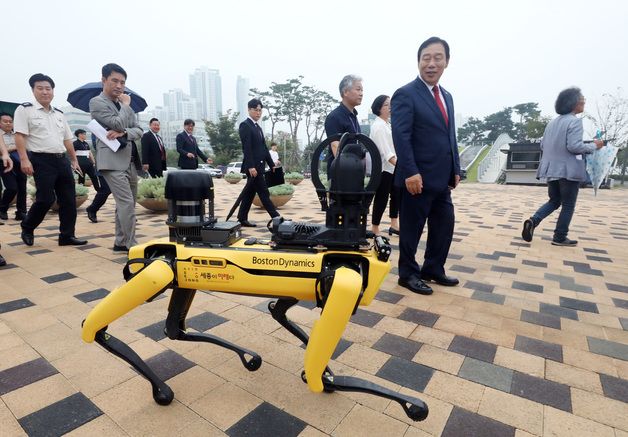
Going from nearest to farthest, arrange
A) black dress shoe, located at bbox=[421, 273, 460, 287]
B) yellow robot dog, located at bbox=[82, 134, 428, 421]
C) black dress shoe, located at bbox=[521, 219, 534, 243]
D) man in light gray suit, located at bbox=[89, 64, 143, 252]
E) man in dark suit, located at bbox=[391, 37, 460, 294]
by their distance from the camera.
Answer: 1. yellow robot dog, located at bbox=[82, 134, 428, 421]
2. man in dark suit, located at bbox=[391, 37, 460, 294]
3. black dress shoe, located at bbox=[421, 273, 460, 287]
4. man in light gray suit, located at bbox=[89, 64, 143, 252]
5. black dress shoe, located at bbox=[521, 219, 534, 243]

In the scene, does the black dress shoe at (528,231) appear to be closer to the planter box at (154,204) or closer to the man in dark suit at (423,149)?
the man in dark suit at (423,149)

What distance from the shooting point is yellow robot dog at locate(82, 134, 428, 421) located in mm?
1204

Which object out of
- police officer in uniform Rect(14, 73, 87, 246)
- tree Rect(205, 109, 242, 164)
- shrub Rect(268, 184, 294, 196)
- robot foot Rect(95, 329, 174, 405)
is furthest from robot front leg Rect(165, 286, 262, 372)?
tree Rect(205, 109, 242, 164)

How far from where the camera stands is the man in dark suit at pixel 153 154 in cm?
584

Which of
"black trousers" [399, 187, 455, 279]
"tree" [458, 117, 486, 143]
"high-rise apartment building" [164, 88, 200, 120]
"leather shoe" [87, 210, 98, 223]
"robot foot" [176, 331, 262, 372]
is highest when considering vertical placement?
"high-rise apartment building" [164, 88, 200, 120]

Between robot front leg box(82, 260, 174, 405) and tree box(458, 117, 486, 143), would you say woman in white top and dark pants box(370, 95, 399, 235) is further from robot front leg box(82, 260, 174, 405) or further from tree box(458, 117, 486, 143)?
tree box(458, 117, 486, 143)

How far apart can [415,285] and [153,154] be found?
5077mm

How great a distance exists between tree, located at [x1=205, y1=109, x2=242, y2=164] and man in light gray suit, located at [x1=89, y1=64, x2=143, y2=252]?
37.0 meters

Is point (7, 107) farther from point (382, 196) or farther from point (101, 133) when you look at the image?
point (382, 196)

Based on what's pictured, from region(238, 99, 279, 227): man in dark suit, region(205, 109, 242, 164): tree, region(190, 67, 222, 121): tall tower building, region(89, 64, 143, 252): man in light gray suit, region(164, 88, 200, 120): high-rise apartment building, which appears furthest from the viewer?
region(190, 67, 222, 121): tall tower building

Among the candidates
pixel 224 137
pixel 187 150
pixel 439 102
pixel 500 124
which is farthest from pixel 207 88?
pixel 439 102

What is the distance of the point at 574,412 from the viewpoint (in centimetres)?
145

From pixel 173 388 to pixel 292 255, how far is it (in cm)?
88

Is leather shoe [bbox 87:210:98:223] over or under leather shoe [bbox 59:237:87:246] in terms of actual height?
under
